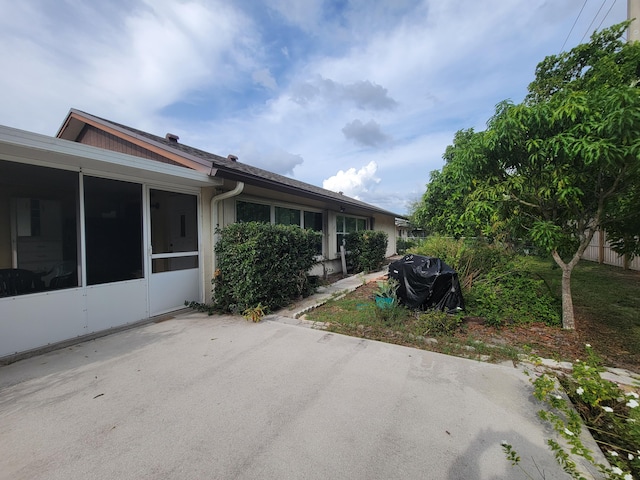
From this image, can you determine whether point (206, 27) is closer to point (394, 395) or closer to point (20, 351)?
point (20, 351)

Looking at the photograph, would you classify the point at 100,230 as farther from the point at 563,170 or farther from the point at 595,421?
the point at 563,170

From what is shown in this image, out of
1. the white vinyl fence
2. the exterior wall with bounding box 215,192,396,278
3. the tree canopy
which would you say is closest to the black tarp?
the tree canopy

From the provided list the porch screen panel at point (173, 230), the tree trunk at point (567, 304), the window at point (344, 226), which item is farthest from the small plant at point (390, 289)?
the window at point (344, 226)

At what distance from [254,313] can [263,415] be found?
263 centimetres

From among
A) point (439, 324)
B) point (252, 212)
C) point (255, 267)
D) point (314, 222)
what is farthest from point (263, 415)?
point (314, 222)

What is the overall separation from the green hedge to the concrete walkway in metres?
1.38

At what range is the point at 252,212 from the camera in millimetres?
6645

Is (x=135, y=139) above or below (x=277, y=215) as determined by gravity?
above

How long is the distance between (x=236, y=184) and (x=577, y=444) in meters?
5.59

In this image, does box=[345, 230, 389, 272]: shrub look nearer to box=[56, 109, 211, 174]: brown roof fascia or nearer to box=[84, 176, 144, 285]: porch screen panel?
box=[56, 109, 211, 174]: brown roof fascia

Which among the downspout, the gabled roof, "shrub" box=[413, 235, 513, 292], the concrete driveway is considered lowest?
the concrete driveway

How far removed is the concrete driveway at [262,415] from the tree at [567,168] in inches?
92.8

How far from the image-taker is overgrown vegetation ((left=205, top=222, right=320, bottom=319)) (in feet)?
16.1

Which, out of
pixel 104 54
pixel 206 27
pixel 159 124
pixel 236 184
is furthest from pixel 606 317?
pixel 159 124
